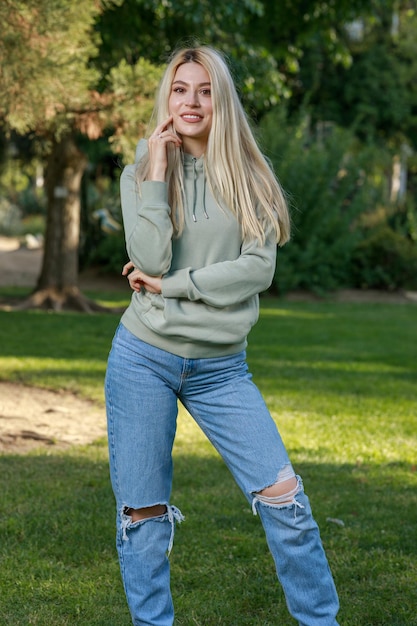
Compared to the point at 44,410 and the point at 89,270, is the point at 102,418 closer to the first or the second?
the point at 44,410

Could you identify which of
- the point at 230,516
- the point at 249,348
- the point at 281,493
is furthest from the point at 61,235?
the point at 281,493

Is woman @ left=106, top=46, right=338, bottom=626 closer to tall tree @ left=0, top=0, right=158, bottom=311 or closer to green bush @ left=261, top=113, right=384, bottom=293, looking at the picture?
tall tree @ left=0, top=0, right=158, bottom=311

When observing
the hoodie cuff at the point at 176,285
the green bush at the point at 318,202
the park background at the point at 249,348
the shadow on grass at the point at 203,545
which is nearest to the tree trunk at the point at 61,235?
the park background at the point at 249,348

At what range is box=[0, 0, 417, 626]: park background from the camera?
426 centimetres

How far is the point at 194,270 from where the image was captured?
120 inches

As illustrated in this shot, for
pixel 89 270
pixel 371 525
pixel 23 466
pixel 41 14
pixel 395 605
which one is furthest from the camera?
pixel 89 270

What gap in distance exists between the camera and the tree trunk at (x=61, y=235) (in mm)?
15617

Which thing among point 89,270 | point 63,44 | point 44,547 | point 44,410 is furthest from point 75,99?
point 89,270

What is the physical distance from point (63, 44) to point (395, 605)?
4991mm

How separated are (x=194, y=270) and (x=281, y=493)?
0.73 meters

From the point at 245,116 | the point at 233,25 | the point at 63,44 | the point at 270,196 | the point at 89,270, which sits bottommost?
the point at 89,270

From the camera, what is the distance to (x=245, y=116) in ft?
10.5

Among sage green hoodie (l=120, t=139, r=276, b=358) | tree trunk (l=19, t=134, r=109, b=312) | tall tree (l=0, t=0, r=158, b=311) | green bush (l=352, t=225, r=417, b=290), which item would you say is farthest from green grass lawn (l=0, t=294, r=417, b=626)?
green bush (l=352, t=225, r=417, b=290)

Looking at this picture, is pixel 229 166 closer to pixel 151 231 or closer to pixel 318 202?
pixel 151 231
